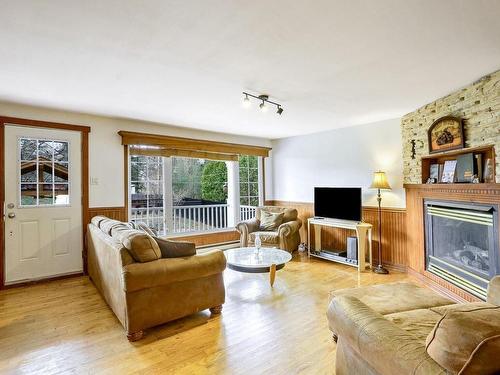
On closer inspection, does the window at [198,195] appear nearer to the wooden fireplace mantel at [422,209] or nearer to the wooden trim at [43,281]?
the wooden trim at [43,281]

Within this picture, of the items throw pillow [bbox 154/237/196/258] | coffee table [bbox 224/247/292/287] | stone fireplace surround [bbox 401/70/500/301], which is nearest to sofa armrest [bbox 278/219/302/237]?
coffee table [bbox 224/247/292/287]

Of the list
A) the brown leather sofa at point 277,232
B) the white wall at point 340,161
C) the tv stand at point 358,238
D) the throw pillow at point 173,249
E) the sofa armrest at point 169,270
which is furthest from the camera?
the brown leather sofa at point 277,232

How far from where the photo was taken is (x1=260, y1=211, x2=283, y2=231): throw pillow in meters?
5.09

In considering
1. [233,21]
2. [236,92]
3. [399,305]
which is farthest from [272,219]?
[233,21]

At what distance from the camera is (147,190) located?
466 cm

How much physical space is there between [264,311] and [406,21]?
8.74 feet

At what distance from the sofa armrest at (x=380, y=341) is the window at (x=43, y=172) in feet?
12.8

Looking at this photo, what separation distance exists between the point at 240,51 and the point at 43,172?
3247 mm

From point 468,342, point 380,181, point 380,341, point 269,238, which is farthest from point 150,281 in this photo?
point 380,181

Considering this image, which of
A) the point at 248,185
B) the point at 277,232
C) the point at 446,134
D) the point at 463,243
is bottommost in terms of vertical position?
the point at 277,232

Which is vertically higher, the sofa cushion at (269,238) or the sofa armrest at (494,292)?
the sofa armrest at (494,292)

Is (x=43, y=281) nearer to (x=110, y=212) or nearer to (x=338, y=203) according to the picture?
(x=110, y=212)

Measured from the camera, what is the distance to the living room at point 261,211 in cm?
170

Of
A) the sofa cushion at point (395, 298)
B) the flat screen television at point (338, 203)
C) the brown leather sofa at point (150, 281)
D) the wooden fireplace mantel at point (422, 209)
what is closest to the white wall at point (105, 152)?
the brown leather sofa at point (150, 281)
